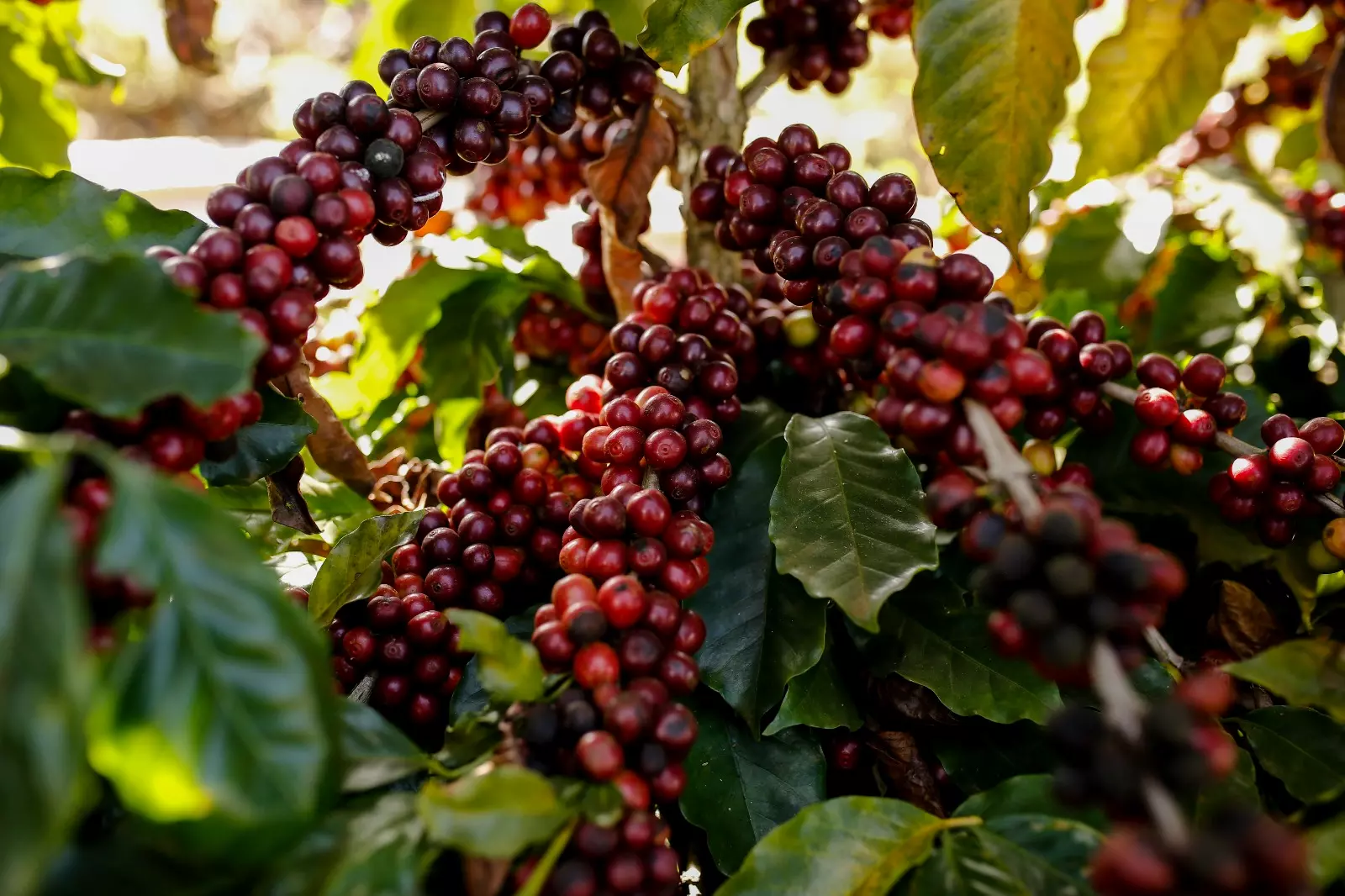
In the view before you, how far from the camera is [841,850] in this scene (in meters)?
0.44

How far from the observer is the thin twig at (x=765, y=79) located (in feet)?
2.49

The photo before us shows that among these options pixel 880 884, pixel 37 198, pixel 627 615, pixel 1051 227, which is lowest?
pixel 880 884

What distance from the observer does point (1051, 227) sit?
1.11 meters

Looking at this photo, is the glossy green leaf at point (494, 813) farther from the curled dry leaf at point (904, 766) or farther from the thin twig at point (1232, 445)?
the thin twig at point (1232, 445)

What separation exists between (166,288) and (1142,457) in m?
0.49

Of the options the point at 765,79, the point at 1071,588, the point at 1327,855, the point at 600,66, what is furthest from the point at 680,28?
the point at 1327,855

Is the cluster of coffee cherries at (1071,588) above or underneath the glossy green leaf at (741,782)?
above

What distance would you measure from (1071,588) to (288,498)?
16.6 inches

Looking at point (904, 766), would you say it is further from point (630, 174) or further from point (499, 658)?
point (630, 174)

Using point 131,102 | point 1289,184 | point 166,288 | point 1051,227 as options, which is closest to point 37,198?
point 166,288

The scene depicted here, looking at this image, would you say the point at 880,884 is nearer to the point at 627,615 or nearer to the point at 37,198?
the point at 627,615

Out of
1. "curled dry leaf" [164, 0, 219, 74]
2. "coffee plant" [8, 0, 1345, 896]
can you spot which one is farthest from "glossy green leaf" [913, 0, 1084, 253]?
"curled dry leaf" [164, 0, 219, 74]

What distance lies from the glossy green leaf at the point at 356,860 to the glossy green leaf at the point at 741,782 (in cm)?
18

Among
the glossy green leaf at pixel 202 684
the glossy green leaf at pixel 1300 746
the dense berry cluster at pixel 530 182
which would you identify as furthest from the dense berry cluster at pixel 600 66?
the glossy green leaf at pixel 1300 746
